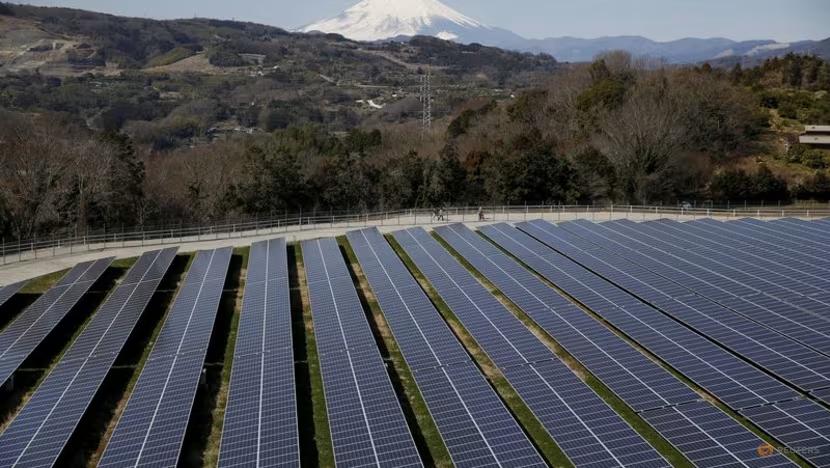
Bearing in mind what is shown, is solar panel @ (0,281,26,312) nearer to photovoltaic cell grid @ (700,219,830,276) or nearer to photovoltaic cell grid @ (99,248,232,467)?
photovoltaic cell grid @ (99,248,232,467)

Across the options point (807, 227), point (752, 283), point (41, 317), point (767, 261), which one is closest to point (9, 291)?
point (41, 317)

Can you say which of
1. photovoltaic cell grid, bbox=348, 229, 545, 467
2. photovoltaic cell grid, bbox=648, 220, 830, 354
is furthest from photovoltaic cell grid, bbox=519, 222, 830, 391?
photovoltaic cell grid, bbox=348, 229, 545, 467

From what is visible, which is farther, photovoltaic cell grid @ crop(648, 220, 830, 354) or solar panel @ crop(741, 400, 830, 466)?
photovoltaic cell grid @ crop(648, 220, 830, 354)

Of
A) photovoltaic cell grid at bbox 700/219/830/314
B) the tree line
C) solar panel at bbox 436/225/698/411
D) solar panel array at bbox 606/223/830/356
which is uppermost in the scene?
the tree line

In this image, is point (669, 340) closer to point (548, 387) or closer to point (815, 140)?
point (548, 387)

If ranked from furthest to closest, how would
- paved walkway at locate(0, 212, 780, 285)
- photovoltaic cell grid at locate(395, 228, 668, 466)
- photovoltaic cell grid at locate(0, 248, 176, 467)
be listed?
paved walkway at locate(0, 212, 780, 285), photovoltaic cell grid at locate(0, 248, 176, 467), photovoltaic cell grid at locate(395, 228, 668, 466)

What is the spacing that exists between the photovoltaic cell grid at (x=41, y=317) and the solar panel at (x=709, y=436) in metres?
20.5

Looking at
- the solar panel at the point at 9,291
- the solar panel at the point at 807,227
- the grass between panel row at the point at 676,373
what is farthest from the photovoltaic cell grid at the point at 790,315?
the solar panel at the point at 9,291

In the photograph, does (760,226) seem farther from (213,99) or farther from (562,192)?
(213,99)

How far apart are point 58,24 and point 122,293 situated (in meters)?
201

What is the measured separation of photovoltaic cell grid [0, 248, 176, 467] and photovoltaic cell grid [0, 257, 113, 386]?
144 cm

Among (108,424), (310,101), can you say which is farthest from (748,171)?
(310,101)

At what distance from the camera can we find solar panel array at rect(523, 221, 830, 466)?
16078 mm

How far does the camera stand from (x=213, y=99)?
14250 cm
